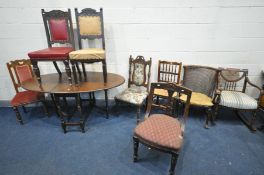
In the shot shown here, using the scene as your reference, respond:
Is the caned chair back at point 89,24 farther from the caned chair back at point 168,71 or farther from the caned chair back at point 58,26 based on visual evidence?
the caned chair back at point 168,71

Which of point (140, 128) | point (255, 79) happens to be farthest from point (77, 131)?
point (255, 79)

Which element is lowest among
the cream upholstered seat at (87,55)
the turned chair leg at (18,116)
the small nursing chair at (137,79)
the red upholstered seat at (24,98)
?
the turned chair leg at (18,116)

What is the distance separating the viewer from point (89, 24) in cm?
243

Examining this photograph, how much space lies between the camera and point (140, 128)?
1.73 metres

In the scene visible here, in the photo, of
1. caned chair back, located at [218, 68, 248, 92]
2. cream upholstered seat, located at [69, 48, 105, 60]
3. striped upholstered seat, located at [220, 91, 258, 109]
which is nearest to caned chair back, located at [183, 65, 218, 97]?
caned chair back, located at [218, 68, 248, 92]

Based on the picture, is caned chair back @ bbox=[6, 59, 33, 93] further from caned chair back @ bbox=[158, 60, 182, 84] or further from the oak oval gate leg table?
caned chair back @ bbox=[158, 60, 182, 84]

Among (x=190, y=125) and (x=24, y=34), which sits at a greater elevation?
(x=24, y=34)

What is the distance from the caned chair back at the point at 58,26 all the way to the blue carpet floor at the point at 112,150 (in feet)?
4.14

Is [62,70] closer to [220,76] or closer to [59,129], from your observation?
[59,129]

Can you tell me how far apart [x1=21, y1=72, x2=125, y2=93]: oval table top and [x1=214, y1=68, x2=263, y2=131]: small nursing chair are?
1.49 metres

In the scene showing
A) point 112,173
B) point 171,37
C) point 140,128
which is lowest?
point 112,173

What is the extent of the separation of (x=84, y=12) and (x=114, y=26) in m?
0.49

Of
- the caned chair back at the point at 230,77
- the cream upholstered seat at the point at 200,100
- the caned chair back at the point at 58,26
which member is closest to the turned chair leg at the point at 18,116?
the caned chair back at the point at 58,26

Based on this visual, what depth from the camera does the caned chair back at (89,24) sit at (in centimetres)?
240
